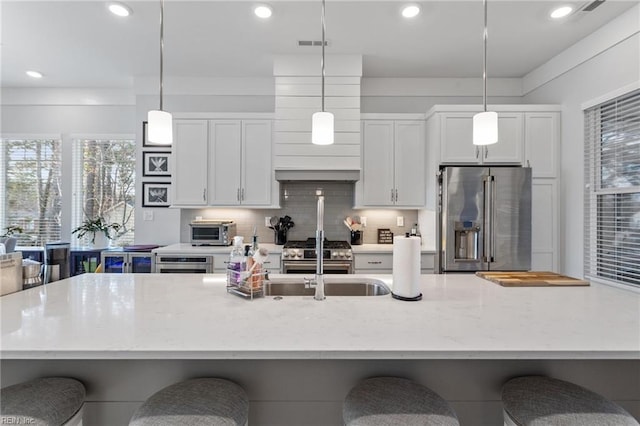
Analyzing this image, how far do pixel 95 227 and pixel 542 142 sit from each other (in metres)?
5.21

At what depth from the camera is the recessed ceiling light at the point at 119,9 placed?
2.48 m

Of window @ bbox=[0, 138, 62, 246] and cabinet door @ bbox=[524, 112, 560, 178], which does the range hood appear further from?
window @ bbox=[0, 138, 62, 246]

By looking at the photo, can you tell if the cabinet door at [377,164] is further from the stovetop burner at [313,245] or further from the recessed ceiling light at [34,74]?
the recessed ceiling light at [34,74]

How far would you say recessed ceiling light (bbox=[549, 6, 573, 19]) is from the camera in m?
2.48

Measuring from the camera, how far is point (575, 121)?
10.1 feet

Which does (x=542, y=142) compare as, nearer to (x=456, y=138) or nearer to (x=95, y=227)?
(x=456, y=138)

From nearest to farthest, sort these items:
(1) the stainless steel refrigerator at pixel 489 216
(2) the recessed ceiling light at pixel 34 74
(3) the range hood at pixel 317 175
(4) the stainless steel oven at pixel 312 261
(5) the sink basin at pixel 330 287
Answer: (5) the sink basin at pixel 330 287 → (1) the stainless steel refrigerator at pixel 489 216 → (4) the stainless steel oven at pixel 312 261 → (3) the range hood at pixel 317 175 → (2) the recessed ceiling light at pixel 34 74

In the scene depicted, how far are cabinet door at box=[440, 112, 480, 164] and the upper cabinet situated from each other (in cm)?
184

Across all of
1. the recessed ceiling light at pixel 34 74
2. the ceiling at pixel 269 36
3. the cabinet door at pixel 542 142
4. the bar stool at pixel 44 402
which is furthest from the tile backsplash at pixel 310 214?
the bar stool at pixel 44 402

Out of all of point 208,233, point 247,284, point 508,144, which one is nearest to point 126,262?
point 208,233

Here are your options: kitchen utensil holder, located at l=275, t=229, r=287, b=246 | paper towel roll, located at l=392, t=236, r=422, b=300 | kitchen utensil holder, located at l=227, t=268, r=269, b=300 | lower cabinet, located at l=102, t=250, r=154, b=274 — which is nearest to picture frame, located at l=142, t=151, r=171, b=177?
lower cabinet, located at l=102, t=250, r=154, b=274

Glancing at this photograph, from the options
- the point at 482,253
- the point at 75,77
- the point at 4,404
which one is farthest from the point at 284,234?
the point at 75,77

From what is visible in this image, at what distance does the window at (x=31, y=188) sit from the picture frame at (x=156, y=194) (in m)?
1.39

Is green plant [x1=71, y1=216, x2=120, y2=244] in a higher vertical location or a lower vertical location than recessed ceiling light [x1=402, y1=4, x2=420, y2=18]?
lower
